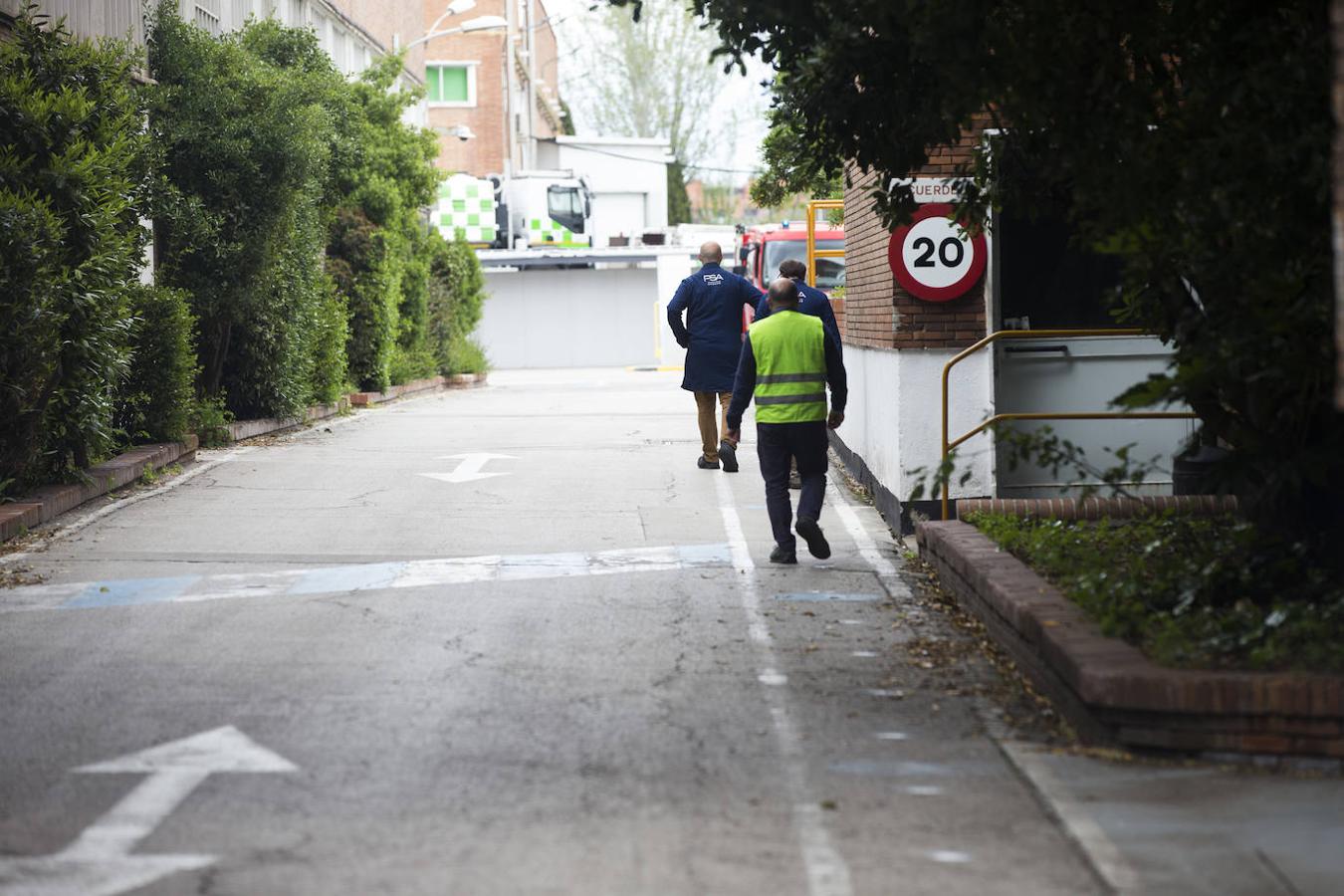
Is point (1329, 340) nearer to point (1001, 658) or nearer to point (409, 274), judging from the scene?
point (1001, 658)

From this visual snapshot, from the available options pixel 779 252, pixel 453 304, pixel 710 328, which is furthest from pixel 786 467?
pixel 453 304

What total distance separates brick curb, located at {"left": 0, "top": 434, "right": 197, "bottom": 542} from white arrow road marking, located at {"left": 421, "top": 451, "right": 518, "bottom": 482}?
239cm

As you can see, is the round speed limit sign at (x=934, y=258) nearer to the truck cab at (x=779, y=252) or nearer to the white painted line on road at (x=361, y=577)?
the white painted line on road at (x=361, y=577)

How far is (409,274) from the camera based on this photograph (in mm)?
30531

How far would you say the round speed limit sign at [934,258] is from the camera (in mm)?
13047

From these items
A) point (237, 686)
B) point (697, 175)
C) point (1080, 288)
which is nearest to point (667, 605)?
point (237, 686)

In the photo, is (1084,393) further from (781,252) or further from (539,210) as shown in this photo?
(539,210)

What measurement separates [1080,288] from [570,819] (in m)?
10.6

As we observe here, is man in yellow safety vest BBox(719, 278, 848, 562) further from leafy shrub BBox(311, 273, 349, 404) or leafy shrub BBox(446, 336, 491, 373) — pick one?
leafy shrub BBox(446, 336, 491, 373)

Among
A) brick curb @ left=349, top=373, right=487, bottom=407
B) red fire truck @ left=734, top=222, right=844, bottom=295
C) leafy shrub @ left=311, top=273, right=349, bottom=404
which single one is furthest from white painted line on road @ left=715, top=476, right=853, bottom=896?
red fire truck @ left=734, top=222, right=844, bottom=295

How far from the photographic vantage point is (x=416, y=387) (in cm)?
3111

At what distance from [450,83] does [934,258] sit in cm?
5463

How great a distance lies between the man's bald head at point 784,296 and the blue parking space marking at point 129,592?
394 cm

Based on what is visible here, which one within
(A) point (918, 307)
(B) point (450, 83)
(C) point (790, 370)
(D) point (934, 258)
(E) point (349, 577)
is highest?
(B) point (450, 83)
